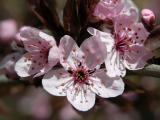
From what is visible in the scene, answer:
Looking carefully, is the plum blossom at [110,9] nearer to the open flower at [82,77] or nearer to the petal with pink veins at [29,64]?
the open flower at [82,77]

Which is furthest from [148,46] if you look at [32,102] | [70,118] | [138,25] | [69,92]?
[32,102]

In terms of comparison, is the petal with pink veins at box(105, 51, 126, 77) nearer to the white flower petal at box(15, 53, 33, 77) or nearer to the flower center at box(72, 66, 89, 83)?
the flower center at box(72, 66, 89, 83)

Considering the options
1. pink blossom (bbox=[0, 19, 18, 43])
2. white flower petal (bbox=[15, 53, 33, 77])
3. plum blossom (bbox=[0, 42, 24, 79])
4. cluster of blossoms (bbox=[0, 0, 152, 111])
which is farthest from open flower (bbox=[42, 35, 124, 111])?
pink blossom (bbox=[0, 19, 18, 43])

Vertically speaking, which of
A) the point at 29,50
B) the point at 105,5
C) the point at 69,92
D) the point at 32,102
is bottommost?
the point at 32,102

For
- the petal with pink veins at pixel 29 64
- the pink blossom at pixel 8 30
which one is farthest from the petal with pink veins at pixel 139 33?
the pink blossom at pixel 8 30

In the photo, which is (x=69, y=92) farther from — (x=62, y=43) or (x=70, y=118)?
(x=70, y=118)
